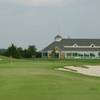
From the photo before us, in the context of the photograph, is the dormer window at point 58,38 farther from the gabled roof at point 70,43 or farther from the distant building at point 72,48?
the gabled roof at point 70,43

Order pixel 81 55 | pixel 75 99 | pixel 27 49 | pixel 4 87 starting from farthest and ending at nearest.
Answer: pixel 81 55, pixel 27 49, pixel 4 87, pixel 75 99

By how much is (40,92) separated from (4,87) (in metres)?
2.11

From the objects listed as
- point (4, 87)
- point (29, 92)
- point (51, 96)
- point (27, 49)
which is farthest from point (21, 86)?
point (27, 49)

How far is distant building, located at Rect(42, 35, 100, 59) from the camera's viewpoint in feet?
361

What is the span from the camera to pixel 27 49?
3994 inches

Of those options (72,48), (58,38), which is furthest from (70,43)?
(58,38)

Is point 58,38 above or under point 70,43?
above

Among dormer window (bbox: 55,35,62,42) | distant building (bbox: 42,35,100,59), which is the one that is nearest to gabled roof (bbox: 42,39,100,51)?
distant building (bbox: 42,35,100,59)

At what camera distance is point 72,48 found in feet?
367

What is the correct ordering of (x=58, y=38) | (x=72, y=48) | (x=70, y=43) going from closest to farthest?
1. (x=72, y=48)
2. (x=70, y=43)
3. (x=58, y=38)

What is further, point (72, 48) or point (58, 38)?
point (58, 38)

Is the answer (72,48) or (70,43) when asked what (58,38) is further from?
(72,48)

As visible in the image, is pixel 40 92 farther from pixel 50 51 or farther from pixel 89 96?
pixel 50 51

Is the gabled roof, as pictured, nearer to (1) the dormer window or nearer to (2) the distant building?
(2) the distant building
